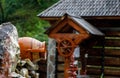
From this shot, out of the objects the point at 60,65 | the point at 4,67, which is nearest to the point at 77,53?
the point at 60,65

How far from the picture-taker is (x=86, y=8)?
11359 mm

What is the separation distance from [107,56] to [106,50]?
6.6 inches

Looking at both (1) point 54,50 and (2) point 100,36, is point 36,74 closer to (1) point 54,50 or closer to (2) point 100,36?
(1) point 54,50

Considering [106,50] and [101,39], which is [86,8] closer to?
[101,39]

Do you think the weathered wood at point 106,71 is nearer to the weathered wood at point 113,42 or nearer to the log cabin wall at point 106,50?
the log cabin wall at point 106,50

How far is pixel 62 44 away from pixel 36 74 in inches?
153

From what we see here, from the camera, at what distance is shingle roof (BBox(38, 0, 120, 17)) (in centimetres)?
1089

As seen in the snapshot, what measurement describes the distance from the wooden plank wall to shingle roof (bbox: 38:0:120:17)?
1.87 ft

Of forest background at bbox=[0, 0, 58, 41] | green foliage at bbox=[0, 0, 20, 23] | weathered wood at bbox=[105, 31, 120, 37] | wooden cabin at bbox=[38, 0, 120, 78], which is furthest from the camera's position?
green foliage at bbox=[0, 0, 20, 23]

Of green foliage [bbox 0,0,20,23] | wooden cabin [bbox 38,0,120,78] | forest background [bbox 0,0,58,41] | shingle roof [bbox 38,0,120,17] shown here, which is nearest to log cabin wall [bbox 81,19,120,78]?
wooden cabin [bbox 38,0,120,78]

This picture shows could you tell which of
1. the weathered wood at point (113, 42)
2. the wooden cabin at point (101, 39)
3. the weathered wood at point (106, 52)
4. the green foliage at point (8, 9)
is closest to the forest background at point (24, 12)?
the green foliage at point (8, 9)

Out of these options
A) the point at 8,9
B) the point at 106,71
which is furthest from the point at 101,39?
the point at 8,9

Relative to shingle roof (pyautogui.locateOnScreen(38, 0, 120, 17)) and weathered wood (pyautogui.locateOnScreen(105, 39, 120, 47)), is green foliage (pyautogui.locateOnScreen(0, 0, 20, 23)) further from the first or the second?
weathered wood (pyautogui.locateOnScreen(105, 39, 120, 47))

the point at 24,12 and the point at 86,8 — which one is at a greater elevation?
the point at 24,12
